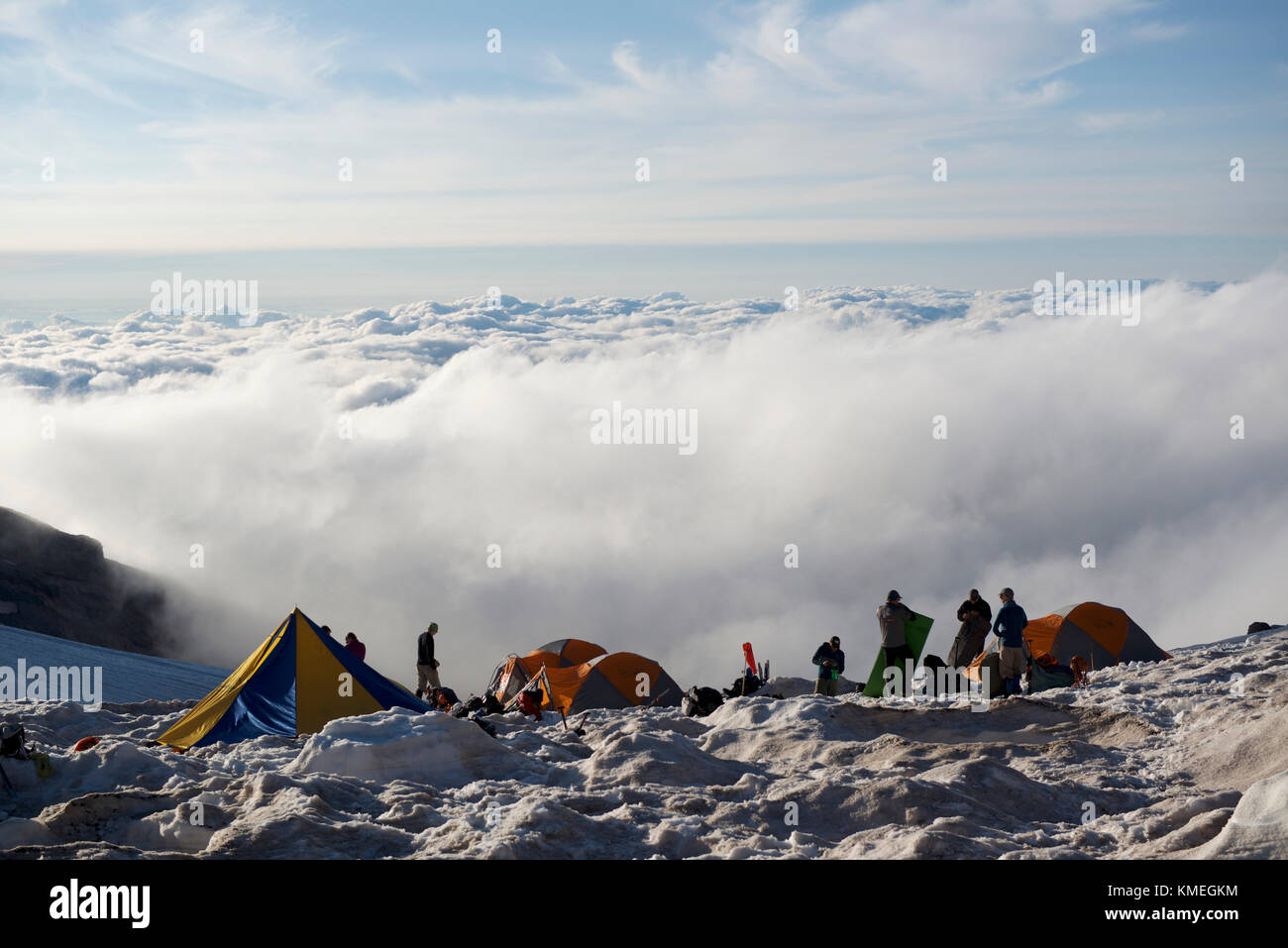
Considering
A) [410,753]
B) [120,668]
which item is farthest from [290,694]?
[120,668]

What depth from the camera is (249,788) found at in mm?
9188

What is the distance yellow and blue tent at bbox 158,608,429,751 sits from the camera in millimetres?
13266

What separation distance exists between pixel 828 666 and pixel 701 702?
3.02 meters

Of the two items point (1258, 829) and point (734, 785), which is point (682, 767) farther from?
point (1258, 829)

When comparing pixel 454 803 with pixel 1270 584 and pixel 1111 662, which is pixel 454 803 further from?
pixel 1270 584

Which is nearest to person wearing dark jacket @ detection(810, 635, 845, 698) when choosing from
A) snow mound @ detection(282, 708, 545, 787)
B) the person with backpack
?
the person with backpack

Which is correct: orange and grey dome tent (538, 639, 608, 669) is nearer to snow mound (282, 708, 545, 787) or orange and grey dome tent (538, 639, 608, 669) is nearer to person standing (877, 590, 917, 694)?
person standing (877, 590, 917, 694)

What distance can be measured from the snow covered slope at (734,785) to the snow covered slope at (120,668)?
13035mm

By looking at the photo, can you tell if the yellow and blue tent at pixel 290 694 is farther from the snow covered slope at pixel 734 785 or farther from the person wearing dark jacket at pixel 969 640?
the person wearing dark jacket at pixel 969 640

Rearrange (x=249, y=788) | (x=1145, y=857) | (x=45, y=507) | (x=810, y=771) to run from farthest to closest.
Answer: (x=45, y=507), (x=810, y=771), (x=249, y=788), (x=1145, y=857)

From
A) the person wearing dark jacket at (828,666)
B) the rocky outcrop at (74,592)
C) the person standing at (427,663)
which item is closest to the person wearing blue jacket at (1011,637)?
the person wearing dark jacket at (828,666)

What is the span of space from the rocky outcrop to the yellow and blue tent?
182ft
